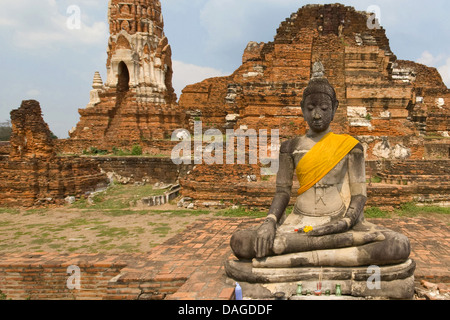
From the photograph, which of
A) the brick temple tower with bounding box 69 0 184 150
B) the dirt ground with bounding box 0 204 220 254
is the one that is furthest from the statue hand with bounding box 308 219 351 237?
the brick temple tower with bounding box 69 0 184 150

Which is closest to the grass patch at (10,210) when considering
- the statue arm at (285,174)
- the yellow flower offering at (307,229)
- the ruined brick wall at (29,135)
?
the ruined brick wall at (29,135)

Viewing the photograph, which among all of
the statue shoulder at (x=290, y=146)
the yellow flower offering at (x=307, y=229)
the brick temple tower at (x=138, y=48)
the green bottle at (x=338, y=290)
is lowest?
the green bottle at (x=338, y=290)

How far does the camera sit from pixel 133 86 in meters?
18.6

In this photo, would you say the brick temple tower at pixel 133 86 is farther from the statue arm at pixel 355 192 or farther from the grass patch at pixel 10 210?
the statue arm at pixel 355 192

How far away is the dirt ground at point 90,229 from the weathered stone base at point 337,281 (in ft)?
9.14

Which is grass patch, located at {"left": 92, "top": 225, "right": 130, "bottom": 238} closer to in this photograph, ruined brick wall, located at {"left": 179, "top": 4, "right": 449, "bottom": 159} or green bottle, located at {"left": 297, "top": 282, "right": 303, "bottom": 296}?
green bottle, located at {"left": 297, "top": 282, "right": 303, "bottom": 296}

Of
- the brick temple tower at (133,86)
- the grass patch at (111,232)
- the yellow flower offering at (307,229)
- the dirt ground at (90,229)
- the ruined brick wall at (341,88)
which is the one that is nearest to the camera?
the yellow flower offering at (307,229)

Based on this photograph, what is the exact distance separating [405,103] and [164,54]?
1314 centimetres

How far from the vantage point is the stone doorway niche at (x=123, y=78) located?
63.7 feet

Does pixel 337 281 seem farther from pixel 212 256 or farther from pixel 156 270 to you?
pixel 156 270

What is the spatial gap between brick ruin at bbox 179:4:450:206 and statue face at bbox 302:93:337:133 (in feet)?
13.4

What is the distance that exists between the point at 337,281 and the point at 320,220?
2.45 feet

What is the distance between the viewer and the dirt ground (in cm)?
612
